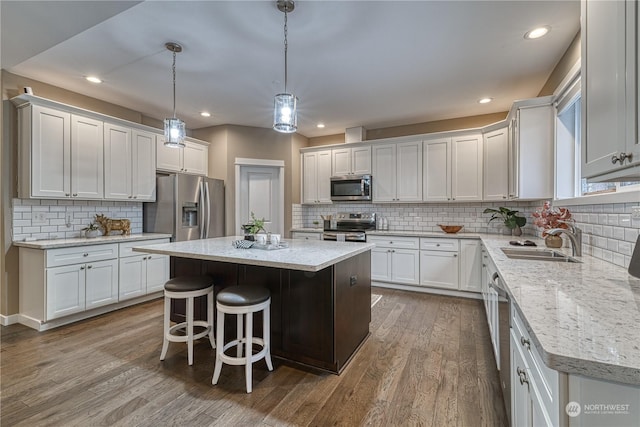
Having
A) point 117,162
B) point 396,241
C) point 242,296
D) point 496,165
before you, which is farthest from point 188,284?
point 496,165

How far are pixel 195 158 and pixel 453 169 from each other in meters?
4.15

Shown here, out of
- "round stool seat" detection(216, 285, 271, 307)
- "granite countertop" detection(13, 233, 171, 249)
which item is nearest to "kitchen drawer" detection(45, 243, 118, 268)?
"granite countertop" detection(13, 233, 171, 249)

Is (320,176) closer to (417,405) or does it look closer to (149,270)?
(149,270)

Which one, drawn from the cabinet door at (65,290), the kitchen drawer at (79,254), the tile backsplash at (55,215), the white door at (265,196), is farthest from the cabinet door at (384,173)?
the cabinet door at (65,290)

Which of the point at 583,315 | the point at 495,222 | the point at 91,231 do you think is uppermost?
the point at 495,222

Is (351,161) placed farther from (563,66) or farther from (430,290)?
(563,66)

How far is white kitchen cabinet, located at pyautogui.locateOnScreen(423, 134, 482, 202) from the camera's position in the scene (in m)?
4.16

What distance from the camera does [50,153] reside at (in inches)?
125

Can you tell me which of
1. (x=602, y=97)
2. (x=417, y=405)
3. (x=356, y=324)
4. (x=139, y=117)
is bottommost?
(x=417, y=405)

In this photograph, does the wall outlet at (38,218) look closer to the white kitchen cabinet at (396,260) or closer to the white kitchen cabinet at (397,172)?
the white kitchen cabinet at (396,260)

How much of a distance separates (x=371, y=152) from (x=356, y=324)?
320 cm

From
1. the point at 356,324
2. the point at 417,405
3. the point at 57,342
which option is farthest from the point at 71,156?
the point at 417,405

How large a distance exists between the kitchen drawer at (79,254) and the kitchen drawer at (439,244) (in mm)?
4072

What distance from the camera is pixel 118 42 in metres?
2.54
